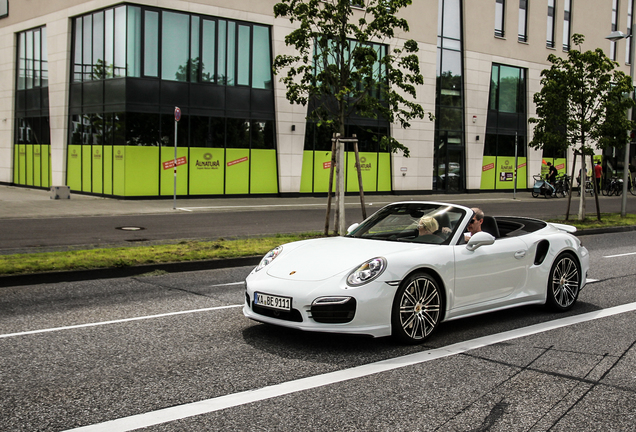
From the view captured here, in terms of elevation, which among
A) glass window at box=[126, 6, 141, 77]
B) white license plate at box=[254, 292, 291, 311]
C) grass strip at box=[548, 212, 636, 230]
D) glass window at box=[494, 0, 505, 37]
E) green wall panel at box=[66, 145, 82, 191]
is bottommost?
grass strip at box=[548, 212, 636, 230]

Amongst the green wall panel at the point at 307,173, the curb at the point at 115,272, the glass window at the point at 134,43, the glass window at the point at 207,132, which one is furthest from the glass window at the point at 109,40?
the curb at the point at 115,272

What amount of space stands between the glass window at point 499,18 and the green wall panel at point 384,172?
11.3 meters

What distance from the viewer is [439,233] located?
21.1 feet

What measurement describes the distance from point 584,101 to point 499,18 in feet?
65.9

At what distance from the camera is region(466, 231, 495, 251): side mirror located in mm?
6230

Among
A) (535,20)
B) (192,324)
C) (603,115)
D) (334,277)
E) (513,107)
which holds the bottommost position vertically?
(192,324)

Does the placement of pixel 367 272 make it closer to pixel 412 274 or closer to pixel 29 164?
pixel 412 274

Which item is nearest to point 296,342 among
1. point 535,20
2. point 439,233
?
point 439,233

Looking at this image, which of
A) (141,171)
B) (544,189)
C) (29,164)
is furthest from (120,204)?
(544,189)

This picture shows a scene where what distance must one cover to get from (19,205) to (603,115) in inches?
732

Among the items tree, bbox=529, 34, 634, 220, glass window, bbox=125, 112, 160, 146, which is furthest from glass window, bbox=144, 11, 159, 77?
tree, bbox=529, 34, 634, 220

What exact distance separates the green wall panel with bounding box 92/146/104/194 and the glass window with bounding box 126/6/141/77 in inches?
134

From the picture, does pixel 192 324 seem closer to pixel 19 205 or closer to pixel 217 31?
pixel 19 205

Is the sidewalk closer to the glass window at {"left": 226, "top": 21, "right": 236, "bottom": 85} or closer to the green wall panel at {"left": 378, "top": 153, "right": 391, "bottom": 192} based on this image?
the green wall panel at {"left": 378, "top": 153, "right": 391, "bottom": 192}
